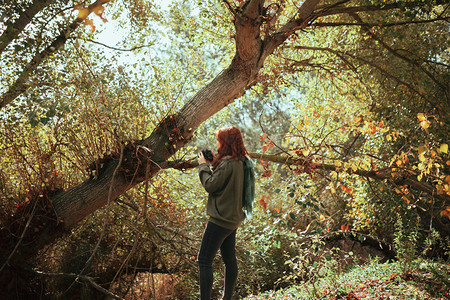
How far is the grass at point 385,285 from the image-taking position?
4.18m

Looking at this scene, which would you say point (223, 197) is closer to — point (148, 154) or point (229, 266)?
point (229, 266)

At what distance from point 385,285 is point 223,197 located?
2.74 meters

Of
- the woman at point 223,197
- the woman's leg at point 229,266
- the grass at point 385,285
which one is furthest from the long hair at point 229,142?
the grass at point 385,285

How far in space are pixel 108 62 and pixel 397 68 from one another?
4.28 metres

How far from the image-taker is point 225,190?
298 centimetres

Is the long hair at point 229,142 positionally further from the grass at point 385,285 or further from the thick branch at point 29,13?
the thick branch at point 29,13

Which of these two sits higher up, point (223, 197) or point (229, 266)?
point (223, 197)

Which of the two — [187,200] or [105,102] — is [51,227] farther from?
[187,200]

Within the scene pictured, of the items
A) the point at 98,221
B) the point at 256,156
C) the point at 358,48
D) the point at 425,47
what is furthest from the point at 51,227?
the point at 425,47

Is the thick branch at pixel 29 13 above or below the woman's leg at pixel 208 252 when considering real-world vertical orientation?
above

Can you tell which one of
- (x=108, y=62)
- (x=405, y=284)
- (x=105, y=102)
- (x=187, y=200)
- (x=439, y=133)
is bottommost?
(x=405, y=284)

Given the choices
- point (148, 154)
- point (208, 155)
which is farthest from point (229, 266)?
point (148, 154)

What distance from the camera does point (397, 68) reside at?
5867 mm

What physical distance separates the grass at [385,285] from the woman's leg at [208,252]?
161 cm
